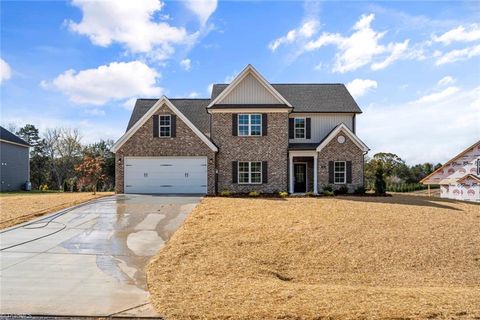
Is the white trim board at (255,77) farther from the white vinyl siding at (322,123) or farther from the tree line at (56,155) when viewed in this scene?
the tree line at (56,155)

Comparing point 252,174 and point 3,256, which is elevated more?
point 252,174

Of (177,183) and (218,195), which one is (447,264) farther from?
(177,183)

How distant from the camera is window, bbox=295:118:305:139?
82.2 feet

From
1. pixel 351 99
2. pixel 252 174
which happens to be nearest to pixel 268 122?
pixel 252 174

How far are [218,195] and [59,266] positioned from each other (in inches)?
536

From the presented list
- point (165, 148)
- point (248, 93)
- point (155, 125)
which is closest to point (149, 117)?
point (155, 125)

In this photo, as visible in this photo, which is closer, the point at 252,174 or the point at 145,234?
the point at 145,234

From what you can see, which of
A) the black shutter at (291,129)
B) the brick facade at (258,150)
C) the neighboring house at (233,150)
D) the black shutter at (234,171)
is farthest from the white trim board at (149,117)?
the black shutter at (291,129)

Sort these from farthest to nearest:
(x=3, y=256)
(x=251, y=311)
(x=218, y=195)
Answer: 1. (x=218, y=195)
2. (x=3, y=256)
3. (x=251, y=311)

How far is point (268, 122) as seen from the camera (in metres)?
23.2

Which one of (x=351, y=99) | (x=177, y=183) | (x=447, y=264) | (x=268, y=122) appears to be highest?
(x=351, y=99)

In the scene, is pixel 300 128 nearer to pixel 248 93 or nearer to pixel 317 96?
pixel 317 96

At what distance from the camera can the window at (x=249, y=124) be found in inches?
914

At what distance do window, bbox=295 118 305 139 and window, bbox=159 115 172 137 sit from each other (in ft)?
27.4
